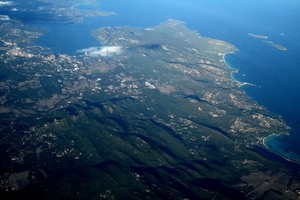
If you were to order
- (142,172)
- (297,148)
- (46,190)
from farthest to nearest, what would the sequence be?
(297,148)
(142,172)
(46,190)

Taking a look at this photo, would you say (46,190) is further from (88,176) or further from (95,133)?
(95,133)

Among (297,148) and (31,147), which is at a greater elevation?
(297,148)

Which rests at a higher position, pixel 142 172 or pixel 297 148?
pixel 297 148

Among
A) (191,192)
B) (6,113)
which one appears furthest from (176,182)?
(6,113)

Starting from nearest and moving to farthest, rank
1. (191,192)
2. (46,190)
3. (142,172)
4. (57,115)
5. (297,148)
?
(46,190), (191,192), (142,172), (297,148), (57,115)

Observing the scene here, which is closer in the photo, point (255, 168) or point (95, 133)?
point (255, 168)

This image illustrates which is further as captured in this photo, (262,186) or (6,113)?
(6,113)

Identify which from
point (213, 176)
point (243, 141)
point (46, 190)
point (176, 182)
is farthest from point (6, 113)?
point (243, 141)

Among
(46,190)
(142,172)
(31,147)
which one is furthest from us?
(31,147)

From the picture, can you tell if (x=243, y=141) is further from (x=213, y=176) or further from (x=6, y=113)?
(x=6, y=113)
